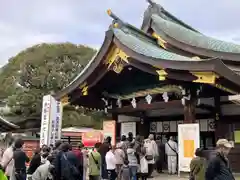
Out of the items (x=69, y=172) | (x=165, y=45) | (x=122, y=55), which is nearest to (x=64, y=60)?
(x=165, y=45)

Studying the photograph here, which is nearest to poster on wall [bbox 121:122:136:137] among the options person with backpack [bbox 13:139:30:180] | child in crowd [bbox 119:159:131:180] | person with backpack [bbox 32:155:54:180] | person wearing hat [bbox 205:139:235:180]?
child in crowd [bbox 119:159:131:180]

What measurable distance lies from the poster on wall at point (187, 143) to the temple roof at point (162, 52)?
1428 millimetres

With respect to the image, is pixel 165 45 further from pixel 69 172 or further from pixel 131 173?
pixel 69 172

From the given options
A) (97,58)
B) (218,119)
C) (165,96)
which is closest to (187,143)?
(165,96)

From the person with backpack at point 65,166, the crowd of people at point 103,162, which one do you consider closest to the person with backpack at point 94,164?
the crowd of people at point 103,162

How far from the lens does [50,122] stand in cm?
1297

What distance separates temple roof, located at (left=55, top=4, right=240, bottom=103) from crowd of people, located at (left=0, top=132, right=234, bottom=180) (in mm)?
2431

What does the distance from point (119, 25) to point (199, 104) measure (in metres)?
3.91

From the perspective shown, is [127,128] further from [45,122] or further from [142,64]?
[142,64]

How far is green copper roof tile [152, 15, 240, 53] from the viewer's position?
41.4 feet

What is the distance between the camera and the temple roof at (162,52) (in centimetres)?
953

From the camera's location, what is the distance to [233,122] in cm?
1205

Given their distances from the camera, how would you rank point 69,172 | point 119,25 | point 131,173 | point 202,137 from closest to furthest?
point 69,172, point 131,173, point 119,25, point 202,137

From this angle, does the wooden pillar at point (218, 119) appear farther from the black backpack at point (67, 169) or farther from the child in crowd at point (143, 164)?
the black backpack at point (67, 169)
